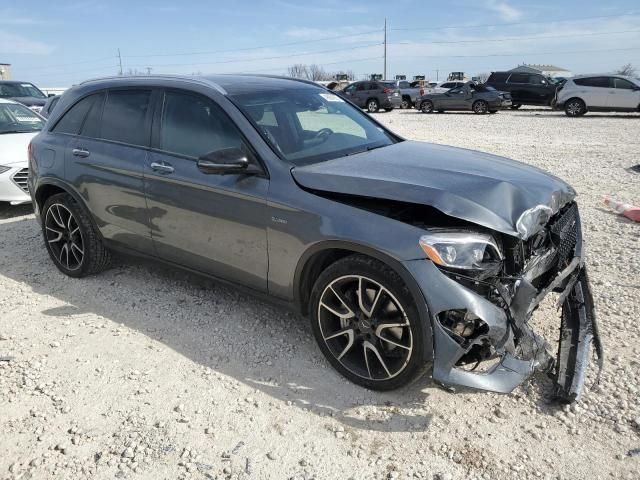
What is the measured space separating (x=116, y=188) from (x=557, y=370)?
11.3 feet

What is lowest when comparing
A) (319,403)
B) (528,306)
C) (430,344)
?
(319,403)

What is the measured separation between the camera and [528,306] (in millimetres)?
2752

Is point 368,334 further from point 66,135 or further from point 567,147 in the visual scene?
point 567,147

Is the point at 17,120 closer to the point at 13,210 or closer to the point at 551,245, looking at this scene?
the point at 13,210

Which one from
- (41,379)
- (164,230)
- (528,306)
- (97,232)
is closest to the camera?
(528,306)

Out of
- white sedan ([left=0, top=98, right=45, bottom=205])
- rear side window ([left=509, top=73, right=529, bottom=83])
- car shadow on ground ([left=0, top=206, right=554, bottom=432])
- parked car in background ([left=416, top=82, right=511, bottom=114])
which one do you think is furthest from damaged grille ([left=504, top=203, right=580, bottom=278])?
rear side window ([left=509, top=73, right=529, bottom=83])

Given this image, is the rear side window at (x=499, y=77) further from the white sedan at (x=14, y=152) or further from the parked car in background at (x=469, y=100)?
the white sedan at (x=14, y=152)

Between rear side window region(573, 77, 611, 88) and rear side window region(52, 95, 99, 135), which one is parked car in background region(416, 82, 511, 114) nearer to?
rear side window region(573, 77, 611, 88)

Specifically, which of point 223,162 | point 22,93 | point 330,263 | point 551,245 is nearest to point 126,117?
point 223,162

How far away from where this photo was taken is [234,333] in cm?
385

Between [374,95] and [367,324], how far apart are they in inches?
974

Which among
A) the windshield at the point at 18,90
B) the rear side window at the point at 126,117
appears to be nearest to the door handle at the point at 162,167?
the rear side window at the point at 126,117

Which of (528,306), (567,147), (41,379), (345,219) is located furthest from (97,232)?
(567,147)

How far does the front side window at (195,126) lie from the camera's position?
11.7 ft
